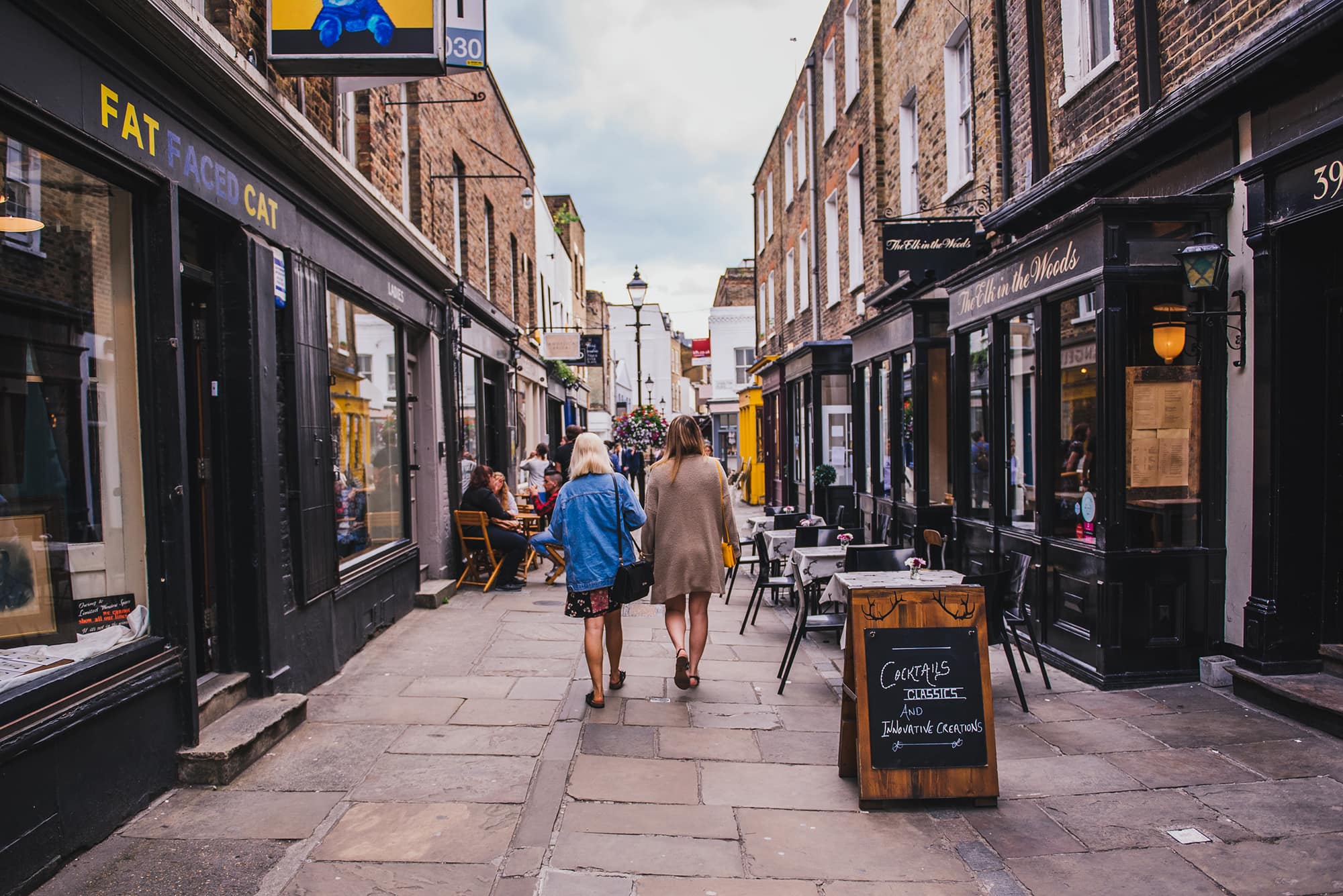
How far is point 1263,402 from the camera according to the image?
5691 mm

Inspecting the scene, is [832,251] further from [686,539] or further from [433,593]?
[686,539]

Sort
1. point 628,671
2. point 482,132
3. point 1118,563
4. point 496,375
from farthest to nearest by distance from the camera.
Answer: point 496,375, point 482,132, point 628,671, point 1118,563

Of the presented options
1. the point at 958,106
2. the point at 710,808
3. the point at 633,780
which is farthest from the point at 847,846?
the point at 958,106

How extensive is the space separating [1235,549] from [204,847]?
20.3 ft

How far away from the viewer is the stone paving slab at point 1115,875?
11.1 ft

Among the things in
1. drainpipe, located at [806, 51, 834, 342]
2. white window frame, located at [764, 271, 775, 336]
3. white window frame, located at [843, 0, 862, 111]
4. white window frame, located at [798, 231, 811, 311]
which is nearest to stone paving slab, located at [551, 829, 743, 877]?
white window frame, located at [843, 0, 862, 111]

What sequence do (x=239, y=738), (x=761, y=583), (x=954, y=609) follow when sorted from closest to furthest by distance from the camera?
(x=954, y=609) < (x=239, y=738) < (x=761, y=583)

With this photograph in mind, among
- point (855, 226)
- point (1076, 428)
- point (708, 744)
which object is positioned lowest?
point (708, 744)

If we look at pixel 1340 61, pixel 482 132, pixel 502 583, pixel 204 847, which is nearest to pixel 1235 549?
pixel 1340 61

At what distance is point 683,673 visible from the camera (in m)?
Result: 6.29

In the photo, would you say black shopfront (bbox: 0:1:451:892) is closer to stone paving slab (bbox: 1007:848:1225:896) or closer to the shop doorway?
the shop doorway

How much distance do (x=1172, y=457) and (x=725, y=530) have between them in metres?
3.13

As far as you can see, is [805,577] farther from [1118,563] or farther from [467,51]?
[467,51]

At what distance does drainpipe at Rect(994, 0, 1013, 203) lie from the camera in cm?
942
